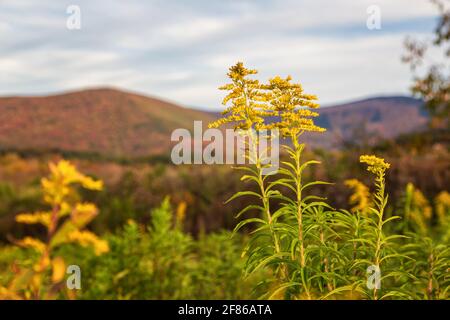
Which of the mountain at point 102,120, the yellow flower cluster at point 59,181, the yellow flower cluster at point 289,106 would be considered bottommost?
the yellow flower cluster at point 59,181

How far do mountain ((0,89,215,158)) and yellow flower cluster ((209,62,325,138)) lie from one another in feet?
107

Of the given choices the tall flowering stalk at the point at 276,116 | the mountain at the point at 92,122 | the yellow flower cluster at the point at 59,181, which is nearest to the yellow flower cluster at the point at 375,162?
the tall flowering stalk at the point at 276,116

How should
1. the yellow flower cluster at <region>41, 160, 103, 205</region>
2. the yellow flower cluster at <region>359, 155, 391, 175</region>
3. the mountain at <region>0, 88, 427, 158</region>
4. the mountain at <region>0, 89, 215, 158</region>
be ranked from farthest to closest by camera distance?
the mountain at <region>0, 89, 215, 158</region>, the mountain at <region>0, 88, 427, 158</region>, the yellow flower cluster at <region>359, 155, 391, 175</region>, the yellow flower cluster at <region>41, 160, 103, 205</region>

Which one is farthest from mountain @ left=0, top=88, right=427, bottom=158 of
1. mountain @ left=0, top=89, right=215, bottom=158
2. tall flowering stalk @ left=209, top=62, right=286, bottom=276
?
tall flowering stalk @ left=209, top=62, right=286, bottom=276

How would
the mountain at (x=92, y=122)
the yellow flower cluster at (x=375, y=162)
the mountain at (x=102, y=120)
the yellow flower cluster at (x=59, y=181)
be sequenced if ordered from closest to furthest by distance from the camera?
1. the yellow flower cluster at (x=59, y=181)
2. the yellow flower cluster at (x=375, y=162)
3. the mountain at (x=102, y=120)
4. the mountain at (x=92, y=122)

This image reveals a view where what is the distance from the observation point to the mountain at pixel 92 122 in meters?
38.8

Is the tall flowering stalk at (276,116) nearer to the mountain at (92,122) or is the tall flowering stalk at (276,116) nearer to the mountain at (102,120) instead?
the mountain at (102,120)

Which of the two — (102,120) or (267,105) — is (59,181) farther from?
(102,120)

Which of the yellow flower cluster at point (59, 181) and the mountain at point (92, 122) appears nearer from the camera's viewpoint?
the yellow flower cluster at point (59, 181)

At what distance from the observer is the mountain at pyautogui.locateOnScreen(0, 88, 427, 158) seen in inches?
1506

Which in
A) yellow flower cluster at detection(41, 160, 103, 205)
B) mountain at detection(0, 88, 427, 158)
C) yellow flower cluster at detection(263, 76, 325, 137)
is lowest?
yellow flower cluster at detection(41, 160, 103, 205)

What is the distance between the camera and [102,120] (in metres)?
45.3

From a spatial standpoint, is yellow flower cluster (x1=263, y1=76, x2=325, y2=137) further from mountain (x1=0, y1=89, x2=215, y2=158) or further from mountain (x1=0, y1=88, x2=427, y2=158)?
mountain (x1=0, y1=89, x2=215, y2=158)
